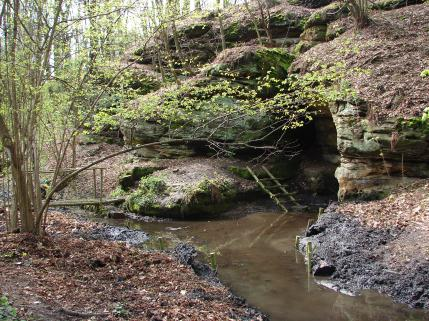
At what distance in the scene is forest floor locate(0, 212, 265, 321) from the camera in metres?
6.11

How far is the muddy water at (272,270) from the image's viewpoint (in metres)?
7.87

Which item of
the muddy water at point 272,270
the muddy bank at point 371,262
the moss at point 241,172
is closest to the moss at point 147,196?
the muddy water at point 272,270

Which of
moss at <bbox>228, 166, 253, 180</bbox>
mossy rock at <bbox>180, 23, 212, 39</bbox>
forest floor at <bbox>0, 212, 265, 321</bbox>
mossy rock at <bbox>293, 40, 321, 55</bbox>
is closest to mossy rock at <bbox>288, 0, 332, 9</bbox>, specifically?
mossy rock at <bbox>180, 23, 212, 39</bbox>

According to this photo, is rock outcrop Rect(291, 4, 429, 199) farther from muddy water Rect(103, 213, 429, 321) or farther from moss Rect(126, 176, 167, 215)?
moss Rect(126, 176, 167, 215)

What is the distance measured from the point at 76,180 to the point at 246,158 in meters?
8.86

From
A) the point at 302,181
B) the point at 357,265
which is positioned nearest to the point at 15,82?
the point at 357,265

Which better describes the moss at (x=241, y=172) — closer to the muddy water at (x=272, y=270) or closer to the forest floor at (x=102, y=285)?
the muddy water at (x=272, y=270)

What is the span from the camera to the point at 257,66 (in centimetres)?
1927

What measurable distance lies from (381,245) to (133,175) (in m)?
12.2

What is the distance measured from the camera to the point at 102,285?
7598 mm

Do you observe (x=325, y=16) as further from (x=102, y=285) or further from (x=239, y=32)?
(x=102, y=285)

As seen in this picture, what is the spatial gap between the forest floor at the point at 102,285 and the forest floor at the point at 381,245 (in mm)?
2900

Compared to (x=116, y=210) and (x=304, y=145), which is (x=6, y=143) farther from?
(x=304, y=145)

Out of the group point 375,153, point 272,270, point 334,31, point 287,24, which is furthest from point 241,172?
point 287,24
